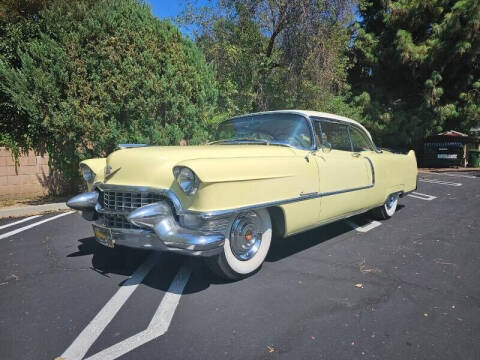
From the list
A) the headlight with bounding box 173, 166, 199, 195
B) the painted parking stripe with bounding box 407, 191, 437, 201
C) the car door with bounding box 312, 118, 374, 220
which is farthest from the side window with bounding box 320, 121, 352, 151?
the painted parking stripe with bounding box 407, 191, 437, 201

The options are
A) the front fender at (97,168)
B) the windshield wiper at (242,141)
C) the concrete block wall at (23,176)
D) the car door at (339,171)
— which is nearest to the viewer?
the front fender at (97,168)

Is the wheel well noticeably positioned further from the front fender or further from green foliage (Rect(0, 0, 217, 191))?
green foliage (Rect(0, 0, 217, 191))

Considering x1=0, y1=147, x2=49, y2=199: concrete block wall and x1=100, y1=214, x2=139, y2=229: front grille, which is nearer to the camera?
x1=100, y1=214, x2=139, y2=229: front grille

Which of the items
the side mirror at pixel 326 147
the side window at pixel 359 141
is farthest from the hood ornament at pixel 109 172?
the side window at pixel 359 141

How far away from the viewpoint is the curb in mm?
6337

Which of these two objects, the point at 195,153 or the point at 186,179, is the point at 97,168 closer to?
the point at 195,153

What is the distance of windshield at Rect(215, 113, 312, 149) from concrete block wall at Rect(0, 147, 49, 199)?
19.1ft

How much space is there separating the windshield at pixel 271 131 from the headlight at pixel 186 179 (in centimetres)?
144

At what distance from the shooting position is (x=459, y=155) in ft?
59.7

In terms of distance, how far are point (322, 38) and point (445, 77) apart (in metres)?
11.2

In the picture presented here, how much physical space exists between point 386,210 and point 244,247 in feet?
10.8

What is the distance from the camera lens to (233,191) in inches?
110

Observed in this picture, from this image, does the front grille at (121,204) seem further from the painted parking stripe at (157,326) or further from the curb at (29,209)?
the curb at (29,209)

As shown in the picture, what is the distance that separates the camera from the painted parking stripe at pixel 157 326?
6.85ft
